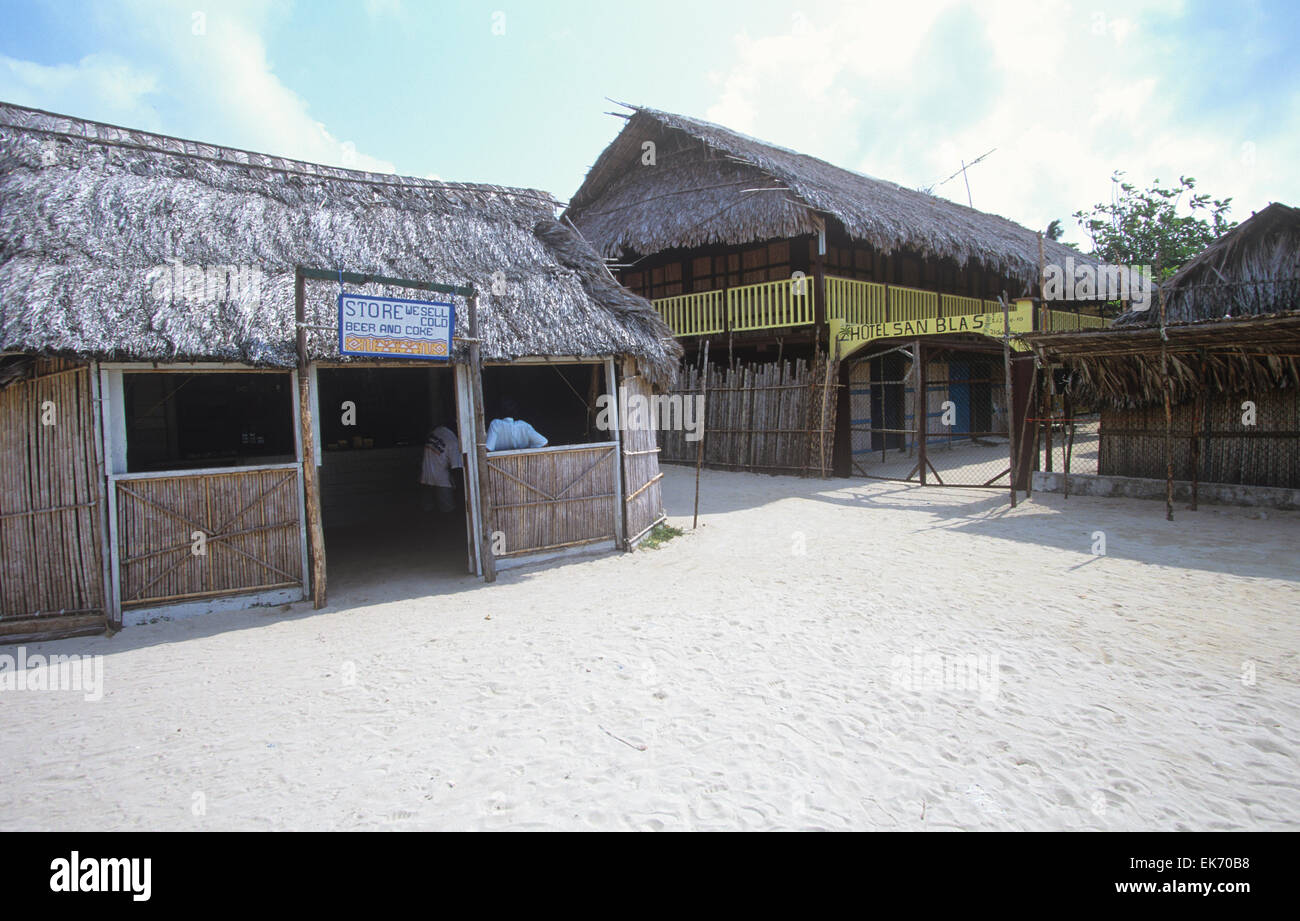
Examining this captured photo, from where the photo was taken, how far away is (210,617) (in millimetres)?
6285

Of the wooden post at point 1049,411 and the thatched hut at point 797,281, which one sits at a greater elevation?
the thatched hut at point 797,281

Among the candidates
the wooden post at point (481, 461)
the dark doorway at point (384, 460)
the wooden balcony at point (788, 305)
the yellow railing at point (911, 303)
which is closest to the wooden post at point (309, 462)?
the wooden post at point (481, 461)

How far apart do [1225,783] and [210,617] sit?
6.84 m

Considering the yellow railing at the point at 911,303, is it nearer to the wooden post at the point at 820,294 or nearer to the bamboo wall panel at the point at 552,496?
the wooden post at the point at 820,294

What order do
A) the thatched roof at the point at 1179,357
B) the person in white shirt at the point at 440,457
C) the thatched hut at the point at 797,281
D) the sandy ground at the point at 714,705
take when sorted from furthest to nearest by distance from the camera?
the thatched hut at the point at 797,281, the person in white shirt at the point at 440,457, the thatched roof at the point at 1179,357, the sandy ground at the point at 714,705

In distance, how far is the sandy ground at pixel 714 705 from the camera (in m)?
3.24

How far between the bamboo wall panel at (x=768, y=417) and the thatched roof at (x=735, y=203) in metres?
2.66

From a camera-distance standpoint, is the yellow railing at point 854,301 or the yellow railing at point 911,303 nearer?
the yellow railing at point 854,301

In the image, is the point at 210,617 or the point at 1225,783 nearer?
the point at 1225,783

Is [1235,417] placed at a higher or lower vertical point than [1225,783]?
higher

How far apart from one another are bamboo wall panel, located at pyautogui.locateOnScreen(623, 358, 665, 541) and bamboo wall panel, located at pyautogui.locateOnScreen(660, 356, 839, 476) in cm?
387
